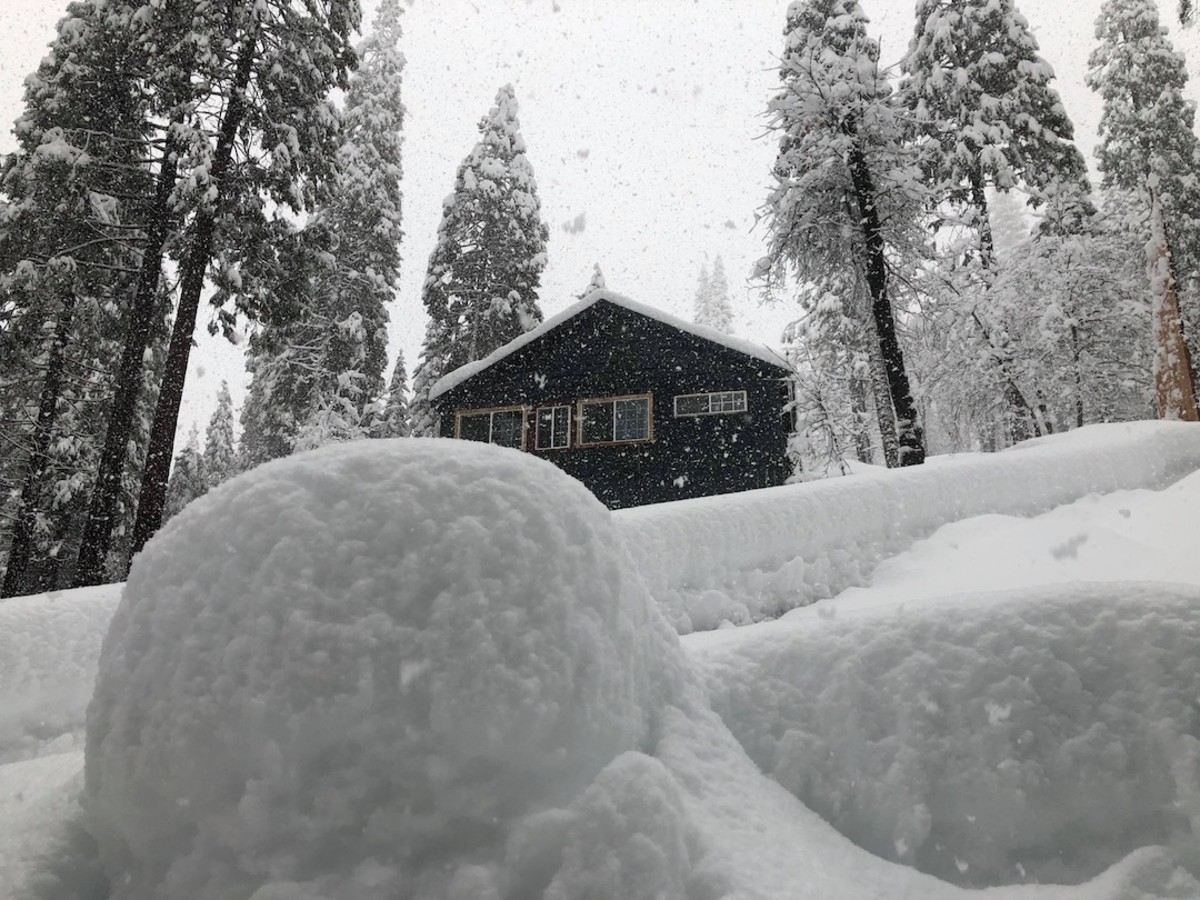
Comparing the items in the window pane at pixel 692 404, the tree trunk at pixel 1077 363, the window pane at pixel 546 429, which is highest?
the tree trunk at pixel 1077 363

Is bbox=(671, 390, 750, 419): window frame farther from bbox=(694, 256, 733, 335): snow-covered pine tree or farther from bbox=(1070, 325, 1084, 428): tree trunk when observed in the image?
bbox=(694, 256, 733, 335): snow-covered pine tree

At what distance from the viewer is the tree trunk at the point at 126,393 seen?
1135 centimetres

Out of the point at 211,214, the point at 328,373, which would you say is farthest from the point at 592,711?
the point at 328,373

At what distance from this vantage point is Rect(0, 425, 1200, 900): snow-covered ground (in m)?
1.53

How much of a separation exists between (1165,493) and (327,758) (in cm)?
1005

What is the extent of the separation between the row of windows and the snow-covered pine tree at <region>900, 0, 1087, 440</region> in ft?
24.1

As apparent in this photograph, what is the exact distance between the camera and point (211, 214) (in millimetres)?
10898

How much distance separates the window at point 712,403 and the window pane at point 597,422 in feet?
5.76

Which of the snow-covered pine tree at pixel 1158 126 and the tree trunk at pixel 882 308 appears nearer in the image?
the tree trunk at pixel 882 308

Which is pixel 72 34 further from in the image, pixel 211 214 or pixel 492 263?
pixel 492 263

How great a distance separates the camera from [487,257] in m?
23.9

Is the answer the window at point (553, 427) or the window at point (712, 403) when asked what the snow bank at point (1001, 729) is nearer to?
the window at point (712, 403)

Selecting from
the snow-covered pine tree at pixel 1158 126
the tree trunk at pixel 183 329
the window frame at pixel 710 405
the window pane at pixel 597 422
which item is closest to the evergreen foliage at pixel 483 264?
the window pane at pixel 597 422

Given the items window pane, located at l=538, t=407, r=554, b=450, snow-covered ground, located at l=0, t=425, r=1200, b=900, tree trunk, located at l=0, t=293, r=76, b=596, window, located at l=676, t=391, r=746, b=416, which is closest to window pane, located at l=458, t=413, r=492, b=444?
window pane, located at l=538, t=407, r=554, b=450
